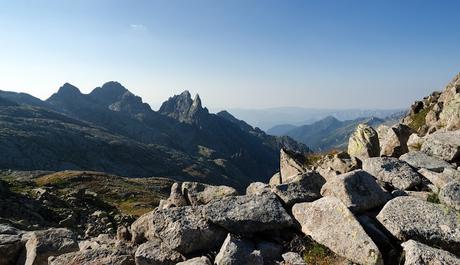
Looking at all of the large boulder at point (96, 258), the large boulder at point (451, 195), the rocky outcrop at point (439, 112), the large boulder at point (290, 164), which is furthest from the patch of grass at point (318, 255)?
the rocky outcrop at point (439, 112)

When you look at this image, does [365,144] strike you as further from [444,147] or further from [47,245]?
[47,245]

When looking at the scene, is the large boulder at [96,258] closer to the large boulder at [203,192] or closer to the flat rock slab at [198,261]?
the flat rock slab at [198,261]

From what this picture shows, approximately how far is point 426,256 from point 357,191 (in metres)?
3.80

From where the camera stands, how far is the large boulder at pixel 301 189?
14641mm

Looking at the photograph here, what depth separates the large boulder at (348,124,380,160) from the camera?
86.3ft

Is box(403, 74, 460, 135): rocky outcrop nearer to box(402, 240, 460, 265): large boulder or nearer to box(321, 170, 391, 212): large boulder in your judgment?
box(321, 170, 391, 212): large boulder

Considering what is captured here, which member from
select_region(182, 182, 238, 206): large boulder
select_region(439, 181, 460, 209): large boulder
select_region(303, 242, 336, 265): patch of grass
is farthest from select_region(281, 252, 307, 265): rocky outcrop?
select_region(439, 181, 460, 209): large boulder

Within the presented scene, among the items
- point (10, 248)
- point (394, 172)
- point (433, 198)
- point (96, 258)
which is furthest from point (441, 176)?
point (10, 248)

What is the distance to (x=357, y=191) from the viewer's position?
1396 cm

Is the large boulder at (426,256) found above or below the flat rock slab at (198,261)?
above

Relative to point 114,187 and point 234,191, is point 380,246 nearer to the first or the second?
point 234,191

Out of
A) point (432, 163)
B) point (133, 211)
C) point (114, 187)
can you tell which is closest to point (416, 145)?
point (432, 163)

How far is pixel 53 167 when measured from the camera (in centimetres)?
19112

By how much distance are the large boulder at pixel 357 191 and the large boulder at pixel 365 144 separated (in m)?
12.0
